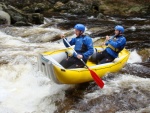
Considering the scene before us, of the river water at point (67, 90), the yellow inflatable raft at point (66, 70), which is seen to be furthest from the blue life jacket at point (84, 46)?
the river water at point (67, 90)

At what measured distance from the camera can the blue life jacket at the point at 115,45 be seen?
21.8ft

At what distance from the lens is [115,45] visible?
6.65 m

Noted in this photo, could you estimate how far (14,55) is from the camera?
8.47m

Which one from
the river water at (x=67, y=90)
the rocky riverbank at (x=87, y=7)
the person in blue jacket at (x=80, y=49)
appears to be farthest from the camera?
the rocky riverbank at (x=87, y=7)

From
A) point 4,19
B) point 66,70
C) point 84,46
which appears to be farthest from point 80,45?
point 4,19

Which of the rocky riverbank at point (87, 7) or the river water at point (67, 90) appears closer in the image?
the river water at point (67, 90)

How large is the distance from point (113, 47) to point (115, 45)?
9 cm

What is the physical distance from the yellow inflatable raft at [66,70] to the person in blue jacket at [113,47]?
0.16 meters

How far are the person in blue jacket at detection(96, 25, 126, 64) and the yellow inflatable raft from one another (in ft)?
0.53

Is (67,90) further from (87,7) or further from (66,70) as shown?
(87,7)

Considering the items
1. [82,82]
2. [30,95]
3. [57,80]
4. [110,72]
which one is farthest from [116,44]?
[30,95]

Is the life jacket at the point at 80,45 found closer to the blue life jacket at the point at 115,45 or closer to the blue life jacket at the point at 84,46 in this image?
the blue life jacket at the point at 84,46

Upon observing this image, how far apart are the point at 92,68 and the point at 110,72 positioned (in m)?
0.69

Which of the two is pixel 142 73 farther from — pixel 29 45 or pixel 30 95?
pixel 29 45
